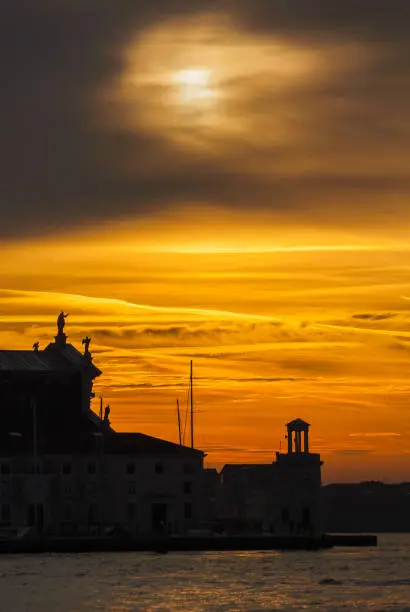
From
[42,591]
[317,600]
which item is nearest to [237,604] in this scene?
[317,600]

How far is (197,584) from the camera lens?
16012 cm

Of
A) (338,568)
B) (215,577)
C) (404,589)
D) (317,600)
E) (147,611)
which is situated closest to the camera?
(147,611)

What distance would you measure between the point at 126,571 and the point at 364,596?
32.5m

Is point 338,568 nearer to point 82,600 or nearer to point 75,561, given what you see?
point 75,561

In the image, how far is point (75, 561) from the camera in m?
192

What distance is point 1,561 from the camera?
7667 inches

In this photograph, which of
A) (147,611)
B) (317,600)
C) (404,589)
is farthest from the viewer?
(404,589)

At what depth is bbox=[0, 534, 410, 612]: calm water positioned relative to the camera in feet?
459

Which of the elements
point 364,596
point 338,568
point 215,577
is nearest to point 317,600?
point 364,596

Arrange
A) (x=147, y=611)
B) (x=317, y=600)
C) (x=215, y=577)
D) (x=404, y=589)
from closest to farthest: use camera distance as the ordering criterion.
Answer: (x=147, y=611) → (x=317, y=600) → (x=404, y=589) → (x=215, y=577)

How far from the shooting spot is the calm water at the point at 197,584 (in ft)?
459

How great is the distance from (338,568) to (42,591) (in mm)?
44582

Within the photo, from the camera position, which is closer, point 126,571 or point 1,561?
point 126,571

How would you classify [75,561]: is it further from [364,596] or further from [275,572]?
[364,596]
